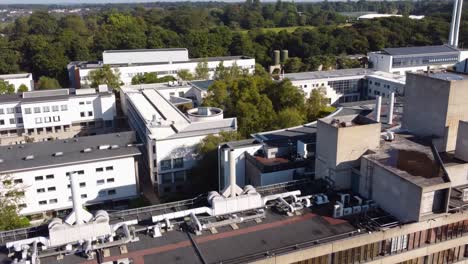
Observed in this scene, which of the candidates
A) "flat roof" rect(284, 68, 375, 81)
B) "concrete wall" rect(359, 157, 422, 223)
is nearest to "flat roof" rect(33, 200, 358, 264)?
"concrete wall" rect(359, 157, 422, 223)

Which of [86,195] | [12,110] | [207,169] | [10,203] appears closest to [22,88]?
[12,110]

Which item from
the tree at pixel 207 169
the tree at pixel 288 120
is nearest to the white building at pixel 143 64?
the tree at pixel 288 120

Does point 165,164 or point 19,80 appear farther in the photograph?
point 19,80

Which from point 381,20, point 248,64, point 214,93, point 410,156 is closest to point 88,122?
point 214,93

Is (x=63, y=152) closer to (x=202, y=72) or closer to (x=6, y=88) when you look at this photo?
(x=6, y=88)

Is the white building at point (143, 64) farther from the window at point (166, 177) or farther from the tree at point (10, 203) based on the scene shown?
the tree at point (10, 203)

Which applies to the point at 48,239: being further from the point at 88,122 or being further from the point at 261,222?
the point at 88,122

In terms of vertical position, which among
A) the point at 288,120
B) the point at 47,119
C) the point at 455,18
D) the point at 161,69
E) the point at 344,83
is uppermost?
the point at 455,18
